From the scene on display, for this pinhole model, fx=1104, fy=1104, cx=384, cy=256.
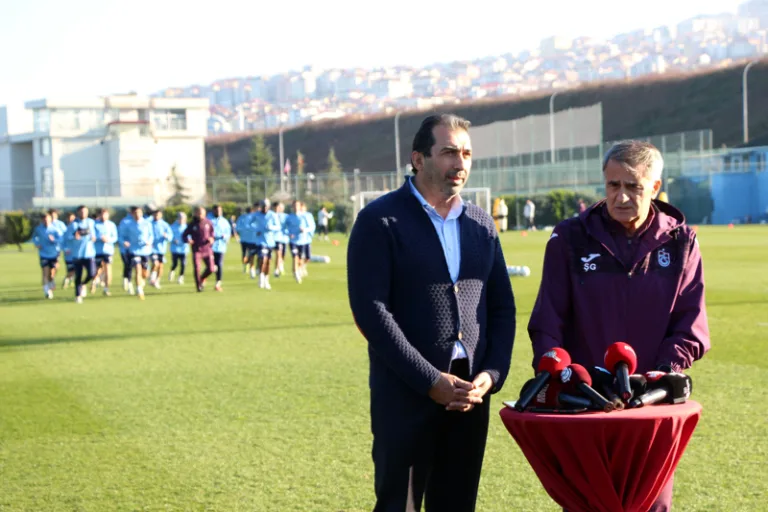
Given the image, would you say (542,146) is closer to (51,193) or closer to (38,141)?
(51,193)

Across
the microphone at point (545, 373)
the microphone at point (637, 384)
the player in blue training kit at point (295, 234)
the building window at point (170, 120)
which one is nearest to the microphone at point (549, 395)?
the microphone at point (545, 373)

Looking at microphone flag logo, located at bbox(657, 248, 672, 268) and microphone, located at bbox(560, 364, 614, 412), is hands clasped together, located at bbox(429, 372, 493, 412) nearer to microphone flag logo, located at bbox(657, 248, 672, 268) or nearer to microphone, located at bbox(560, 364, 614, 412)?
microphone, located at bbox(560, 364, 614, 412)

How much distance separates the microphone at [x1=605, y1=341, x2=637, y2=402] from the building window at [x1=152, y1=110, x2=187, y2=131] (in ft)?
304

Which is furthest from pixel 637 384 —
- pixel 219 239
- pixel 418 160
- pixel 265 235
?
pixel 219 239

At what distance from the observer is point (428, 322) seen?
14.8ft

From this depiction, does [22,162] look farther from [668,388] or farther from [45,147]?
[668,388]

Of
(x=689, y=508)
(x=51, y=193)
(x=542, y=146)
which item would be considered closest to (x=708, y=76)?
(x=542, y=146)

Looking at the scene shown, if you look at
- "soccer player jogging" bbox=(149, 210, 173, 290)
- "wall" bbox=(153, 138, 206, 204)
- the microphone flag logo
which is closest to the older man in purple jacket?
the microphone flag logo

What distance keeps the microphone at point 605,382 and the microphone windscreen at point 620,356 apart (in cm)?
3

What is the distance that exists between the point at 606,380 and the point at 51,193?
213 ft

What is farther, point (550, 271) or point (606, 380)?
point (550, 271)

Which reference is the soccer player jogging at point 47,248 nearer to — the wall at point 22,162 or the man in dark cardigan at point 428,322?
the man in dark cardigan at point 428,322

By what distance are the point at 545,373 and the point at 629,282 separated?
22.8 inches

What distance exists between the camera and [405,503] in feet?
15.0
